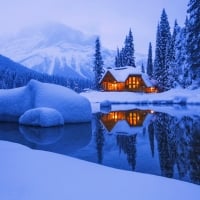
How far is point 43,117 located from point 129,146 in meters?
6.52

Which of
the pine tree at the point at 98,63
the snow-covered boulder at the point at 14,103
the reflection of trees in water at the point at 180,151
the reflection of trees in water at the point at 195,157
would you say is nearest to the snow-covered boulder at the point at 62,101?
the snow-covered boulder at the point at 14,103

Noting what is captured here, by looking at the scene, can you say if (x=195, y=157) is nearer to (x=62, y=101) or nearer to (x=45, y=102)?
(x=62, y=101)

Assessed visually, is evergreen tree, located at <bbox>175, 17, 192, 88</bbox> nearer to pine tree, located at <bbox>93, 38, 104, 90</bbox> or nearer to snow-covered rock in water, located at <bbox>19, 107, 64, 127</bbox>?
pine tree, located at <bbox>93, 38, 104, 90</bbox>

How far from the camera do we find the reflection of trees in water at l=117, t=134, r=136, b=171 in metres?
7.77

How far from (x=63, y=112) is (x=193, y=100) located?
22403 mm

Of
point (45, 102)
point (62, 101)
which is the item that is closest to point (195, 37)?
point (62, 101)

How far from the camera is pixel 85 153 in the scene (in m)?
8.73

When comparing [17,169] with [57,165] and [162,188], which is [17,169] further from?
[162,188]

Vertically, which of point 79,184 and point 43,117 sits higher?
point 43,117

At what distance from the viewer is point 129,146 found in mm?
9820

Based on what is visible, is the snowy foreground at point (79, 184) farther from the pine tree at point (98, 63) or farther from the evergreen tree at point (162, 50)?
the pine tree at point (98, 63)

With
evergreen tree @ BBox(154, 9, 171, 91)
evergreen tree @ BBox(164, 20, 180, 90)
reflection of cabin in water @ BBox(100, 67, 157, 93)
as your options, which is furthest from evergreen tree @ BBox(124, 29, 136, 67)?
evergreen tree @ BBox(164, 20, 180, 90)

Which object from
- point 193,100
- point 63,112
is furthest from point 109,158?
point 193,100

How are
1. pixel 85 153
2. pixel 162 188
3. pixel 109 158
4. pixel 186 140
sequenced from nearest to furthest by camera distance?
pixel 162 188
pixel 109 158
pixel 85 153
pixel 186 140
